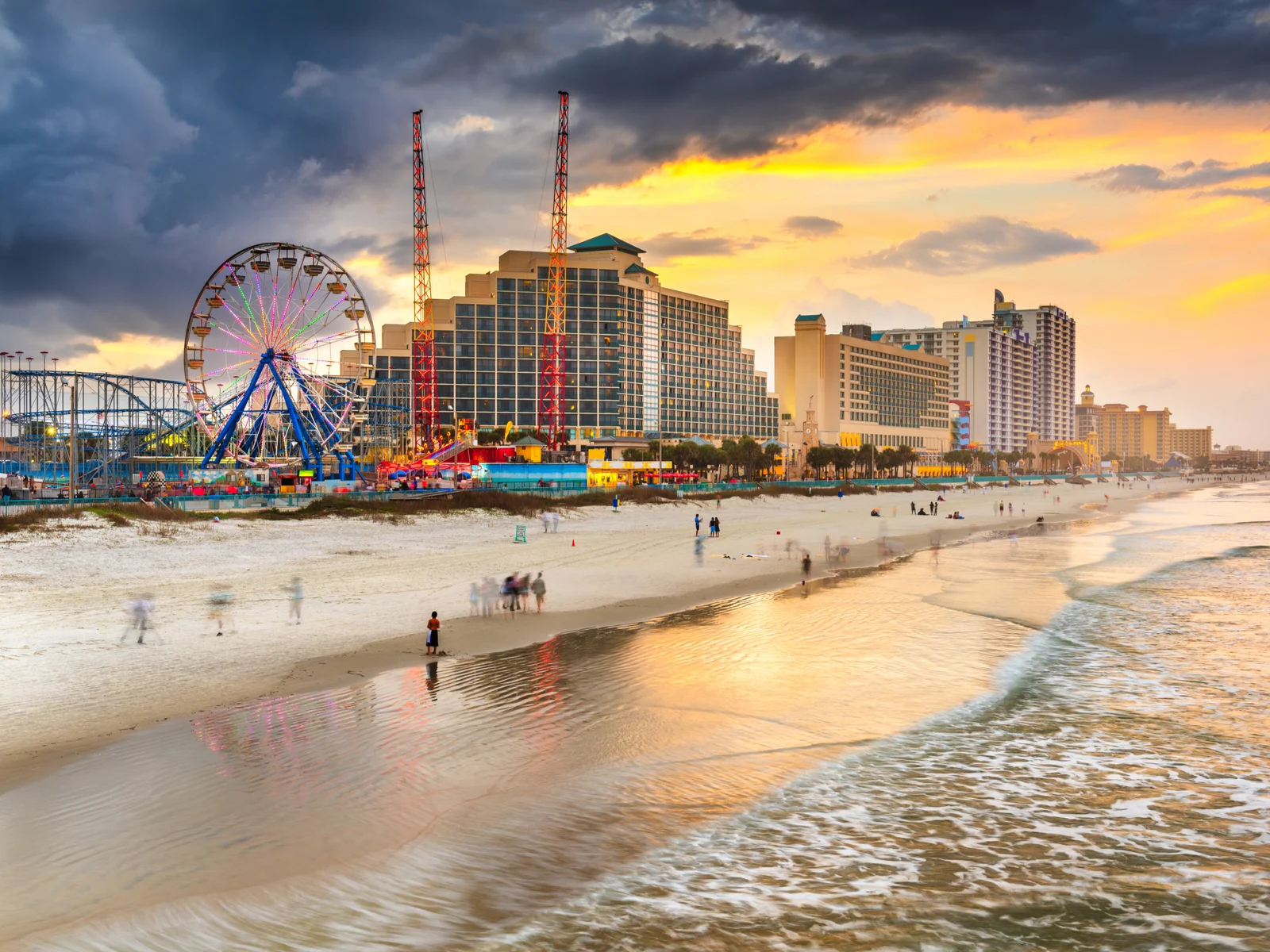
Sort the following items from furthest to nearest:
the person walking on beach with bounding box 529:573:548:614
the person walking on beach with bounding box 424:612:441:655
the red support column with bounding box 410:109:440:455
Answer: the red support column with bounding box 410:109:440:455
the person walking on beach with bounding box 529:573:548:614
the person walking on beach with bounding box 424:612:441:655

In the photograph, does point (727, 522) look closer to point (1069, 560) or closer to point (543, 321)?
point (1069, 560)

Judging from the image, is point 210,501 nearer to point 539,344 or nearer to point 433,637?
point 433,637

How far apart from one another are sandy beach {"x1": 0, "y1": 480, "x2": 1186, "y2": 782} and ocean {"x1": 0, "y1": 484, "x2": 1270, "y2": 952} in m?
1.90

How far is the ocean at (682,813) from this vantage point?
9695 mm

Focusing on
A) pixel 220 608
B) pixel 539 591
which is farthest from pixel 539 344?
pixel 220 608

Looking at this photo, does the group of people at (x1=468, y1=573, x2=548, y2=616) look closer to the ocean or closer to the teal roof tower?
the ocean

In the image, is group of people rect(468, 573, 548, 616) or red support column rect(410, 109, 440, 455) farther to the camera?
red support column rect(410, 109, 440, 455)

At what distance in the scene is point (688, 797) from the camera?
13383mm

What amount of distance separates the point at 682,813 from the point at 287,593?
875 inches

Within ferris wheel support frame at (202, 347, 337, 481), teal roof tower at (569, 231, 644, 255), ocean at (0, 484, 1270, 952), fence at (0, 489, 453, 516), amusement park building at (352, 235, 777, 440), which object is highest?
teal roof tower at (569, 231, 644, 255)

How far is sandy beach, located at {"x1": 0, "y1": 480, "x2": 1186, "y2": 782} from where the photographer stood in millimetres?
17953

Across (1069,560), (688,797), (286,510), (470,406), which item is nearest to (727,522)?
(1069,560)

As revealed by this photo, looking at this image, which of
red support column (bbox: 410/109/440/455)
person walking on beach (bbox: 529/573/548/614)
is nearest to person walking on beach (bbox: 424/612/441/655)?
person walking on beach (bbox: 529/573/548/614)

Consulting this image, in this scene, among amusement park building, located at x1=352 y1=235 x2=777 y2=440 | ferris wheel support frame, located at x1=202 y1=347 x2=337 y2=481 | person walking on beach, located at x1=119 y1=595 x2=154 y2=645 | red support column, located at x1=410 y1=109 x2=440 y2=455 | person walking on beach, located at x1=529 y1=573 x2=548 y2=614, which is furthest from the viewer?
amusement park building, located at x1=352 y1=235 x2=777 y2=440
